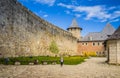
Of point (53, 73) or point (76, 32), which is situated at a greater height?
point (76, 32)

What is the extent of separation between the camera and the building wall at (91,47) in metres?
59.0

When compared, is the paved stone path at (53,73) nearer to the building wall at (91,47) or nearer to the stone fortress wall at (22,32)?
the stone fortress wall at (22,32)

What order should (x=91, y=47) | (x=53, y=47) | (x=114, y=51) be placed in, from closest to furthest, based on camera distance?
(x=114, y=51), (x=53, y=47), (x=91, y=47)

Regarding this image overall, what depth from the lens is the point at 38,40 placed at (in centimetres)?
2986

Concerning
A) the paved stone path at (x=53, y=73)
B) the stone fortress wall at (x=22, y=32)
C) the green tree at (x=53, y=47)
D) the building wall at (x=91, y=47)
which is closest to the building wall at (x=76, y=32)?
the building wall at (x=91, y=47)

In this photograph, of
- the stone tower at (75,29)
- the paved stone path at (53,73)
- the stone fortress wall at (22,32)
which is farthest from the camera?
the stone tower at (75,29)

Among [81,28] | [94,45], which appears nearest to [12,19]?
[94,45]

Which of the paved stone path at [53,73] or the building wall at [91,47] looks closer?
the paved stone path at [53,73]

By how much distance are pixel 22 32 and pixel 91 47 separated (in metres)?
39.7

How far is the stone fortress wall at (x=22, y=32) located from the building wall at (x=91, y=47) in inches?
986

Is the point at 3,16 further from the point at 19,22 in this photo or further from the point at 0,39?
the point at 19,22

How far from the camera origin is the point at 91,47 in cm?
6012

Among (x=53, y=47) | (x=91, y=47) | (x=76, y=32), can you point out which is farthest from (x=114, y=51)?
(x=76, y=32)

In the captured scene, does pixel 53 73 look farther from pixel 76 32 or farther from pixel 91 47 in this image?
pixel 76 32
